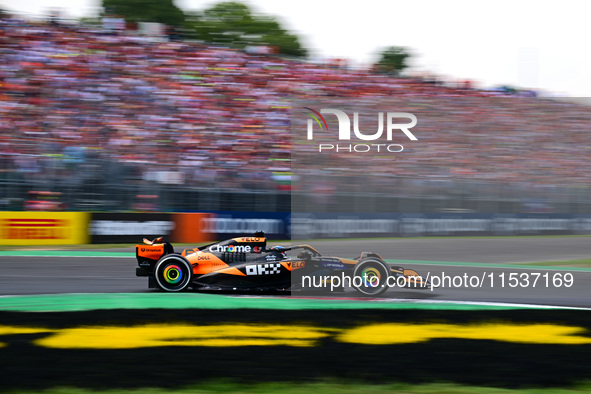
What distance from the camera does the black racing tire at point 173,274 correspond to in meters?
8.33

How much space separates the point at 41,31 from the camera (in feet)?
57.1

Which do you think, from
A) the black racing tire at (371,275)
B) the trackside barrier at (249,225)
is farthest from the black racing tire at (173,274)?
the trackside barrier at (249,225)

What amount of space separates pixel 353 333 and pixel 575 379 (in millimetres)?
2095

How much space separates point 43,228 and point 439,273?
836 centimetres

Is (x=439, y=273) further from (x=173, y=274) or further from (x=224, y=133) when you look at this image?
(x=224, y=133)

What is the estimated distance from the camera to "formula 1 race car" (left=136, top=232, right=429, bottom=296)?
8211 millimetres

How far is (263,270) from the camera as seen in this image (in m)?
8.20

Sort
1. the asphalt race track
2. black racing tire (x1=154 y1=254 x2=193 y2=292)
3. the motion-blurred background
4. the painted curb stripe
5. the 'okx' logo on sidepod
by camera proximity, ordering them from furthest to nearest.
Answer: the motion-blurred background, the asphalt race track, black racing tire (x1=154 y1=254 x2=193 y2=292), the 'okx' logo on sidepod, the painted curb stripe

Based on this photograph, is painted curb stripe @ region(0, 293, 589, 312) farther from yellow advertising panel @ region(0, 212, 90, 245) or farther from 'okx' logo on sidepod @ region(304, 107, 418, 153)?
yellow advertising panel @ region(0, 212, 90, 245)

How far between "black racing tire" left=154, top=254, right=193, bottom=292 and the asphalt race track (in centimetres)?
53

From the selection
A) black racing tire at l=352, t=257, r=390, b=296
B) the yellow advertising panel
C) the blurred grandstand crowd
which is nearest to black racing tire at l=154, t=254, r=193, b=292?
black racing tire at l=352, t=257, r=390, b=296

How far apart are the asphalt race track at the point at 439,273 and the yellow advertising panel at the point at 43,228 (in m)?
1.01

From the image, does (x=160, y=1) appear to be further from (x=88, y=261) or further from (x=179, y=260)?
(x=179, y=260)

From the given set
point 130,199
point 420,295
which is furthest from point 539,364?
point 130,199
